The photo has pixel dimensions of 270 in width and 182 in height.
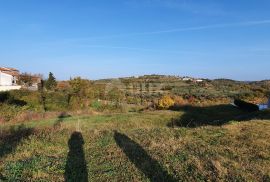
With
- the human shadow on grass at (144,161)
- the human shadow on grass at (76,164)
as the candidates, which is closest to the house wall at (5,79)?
the human shadow on grass at (76,164)

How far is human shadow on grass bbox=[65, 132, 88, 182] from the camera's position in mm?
7031

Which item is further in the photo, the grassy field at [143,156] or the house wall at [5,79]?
the house wall at [5,79]

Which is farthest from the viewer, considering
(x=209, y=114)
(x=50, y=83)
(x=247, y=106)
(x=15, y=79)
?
(x=15, y=79)

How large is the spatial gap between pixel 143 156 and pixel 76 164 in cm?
177

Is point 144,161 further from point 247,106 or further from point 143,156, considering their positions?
point 247,106

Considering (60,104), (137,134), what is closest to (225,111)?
(60,104)

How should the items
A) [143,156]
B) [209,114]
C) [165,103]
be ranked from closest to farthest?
1. [143,156]
2. [209,114]
3. [165,103]

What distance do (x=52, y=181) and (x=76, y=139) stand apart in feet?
17.7

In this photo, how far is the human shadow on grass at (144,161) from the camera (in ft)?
22.3

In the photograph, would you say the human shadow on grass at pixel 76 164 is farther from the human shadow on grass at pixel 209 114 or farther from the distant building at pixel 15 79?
the distant building at pixel 15 79

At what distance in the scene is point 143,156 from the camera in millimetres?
8641

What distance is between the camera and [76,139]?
12125mm

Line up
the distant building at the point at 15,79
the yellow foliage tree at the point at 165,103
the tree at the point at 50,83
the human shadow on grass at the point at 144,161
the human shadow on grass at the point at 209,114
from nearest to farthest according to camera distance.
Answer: the human shadow on grass at the point at 144,161, the human shadow on grass at the point at 209,114, the yellow foliage tree at the point at 165,103, the tree at the point at 50,83, the distant building at the point at 15,79

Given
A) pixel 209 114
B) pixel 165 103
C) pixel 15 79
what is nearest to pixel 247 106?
pixel 209 114
